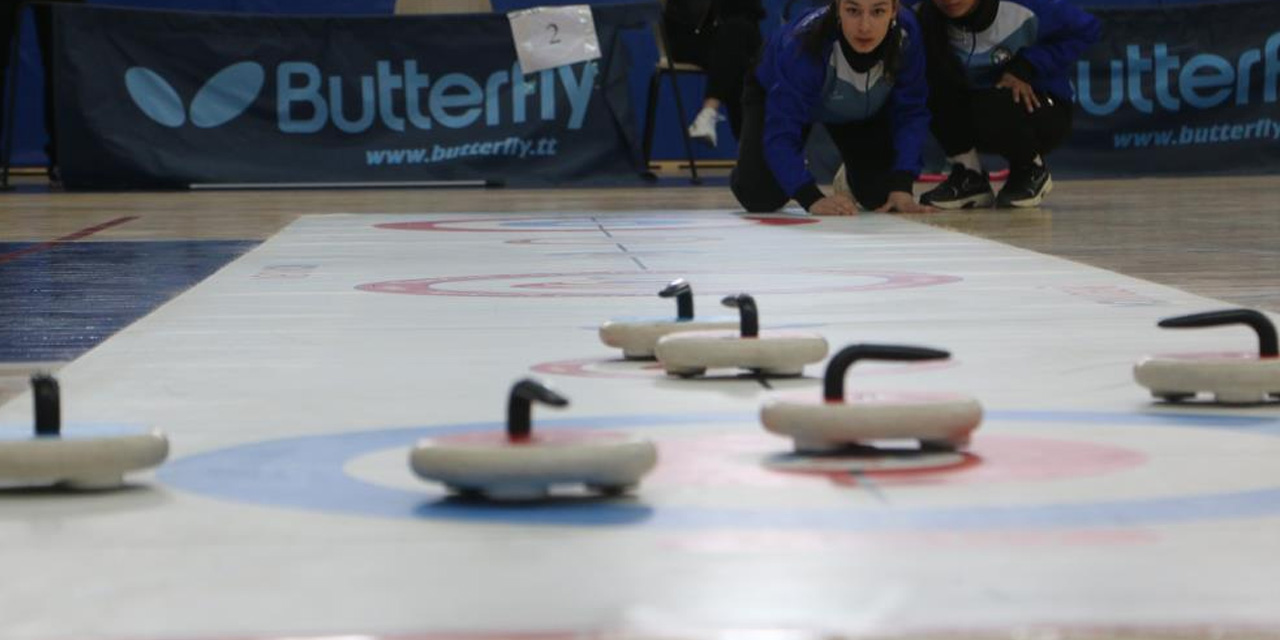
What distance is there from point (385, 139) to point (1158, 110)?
3.81 metres

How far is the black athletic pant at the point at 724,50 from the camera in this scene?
936 cm

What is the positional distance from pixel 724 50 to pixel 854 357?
7.73 meters

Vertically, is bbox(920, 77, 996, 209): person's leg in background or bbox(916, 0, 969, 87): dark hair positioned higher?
bbox(916, 0, 969, 87): dark hair

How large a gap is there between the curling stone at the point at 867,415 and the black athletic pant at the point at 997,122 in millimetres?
5008

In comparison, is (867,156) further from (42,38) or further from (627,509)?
(627,509)

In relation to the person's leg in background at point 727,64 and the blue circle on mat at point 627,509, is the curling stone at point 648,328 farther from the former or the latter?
the person's leg in background at point 727,64

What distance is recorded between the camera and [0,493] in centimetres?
164

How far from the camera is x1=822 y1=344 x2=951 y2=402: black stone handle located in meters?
1.75

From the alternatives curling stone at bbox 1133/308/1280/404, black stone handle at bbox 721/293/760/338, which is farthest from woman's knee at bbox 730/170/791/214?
curling stone at bbox 1133/308/1280/404

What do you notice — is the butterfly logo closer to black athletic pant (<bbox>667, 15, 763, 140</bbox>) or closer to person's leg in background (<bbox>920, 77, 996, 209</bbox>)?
black athletic pant (<bbox>667, 15, 763, 140</bbox>)

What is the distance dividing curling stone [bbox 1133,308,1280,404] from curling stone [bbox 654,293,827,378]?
383 millimetres

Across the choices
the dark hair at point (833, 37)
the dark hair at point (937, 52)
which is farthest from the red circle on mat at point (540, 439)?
the dark hair at point (937, 52)

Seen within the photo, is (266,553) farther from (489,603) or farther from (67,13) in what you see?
(67,13)

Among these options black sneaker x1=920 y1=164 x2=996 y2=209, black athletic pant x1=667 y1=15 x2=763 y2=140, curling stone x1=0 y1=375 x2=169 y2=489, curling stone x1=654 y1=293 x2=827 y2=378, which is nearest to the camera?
curling stone x1=0 y1=375 x2=169 y2=489
